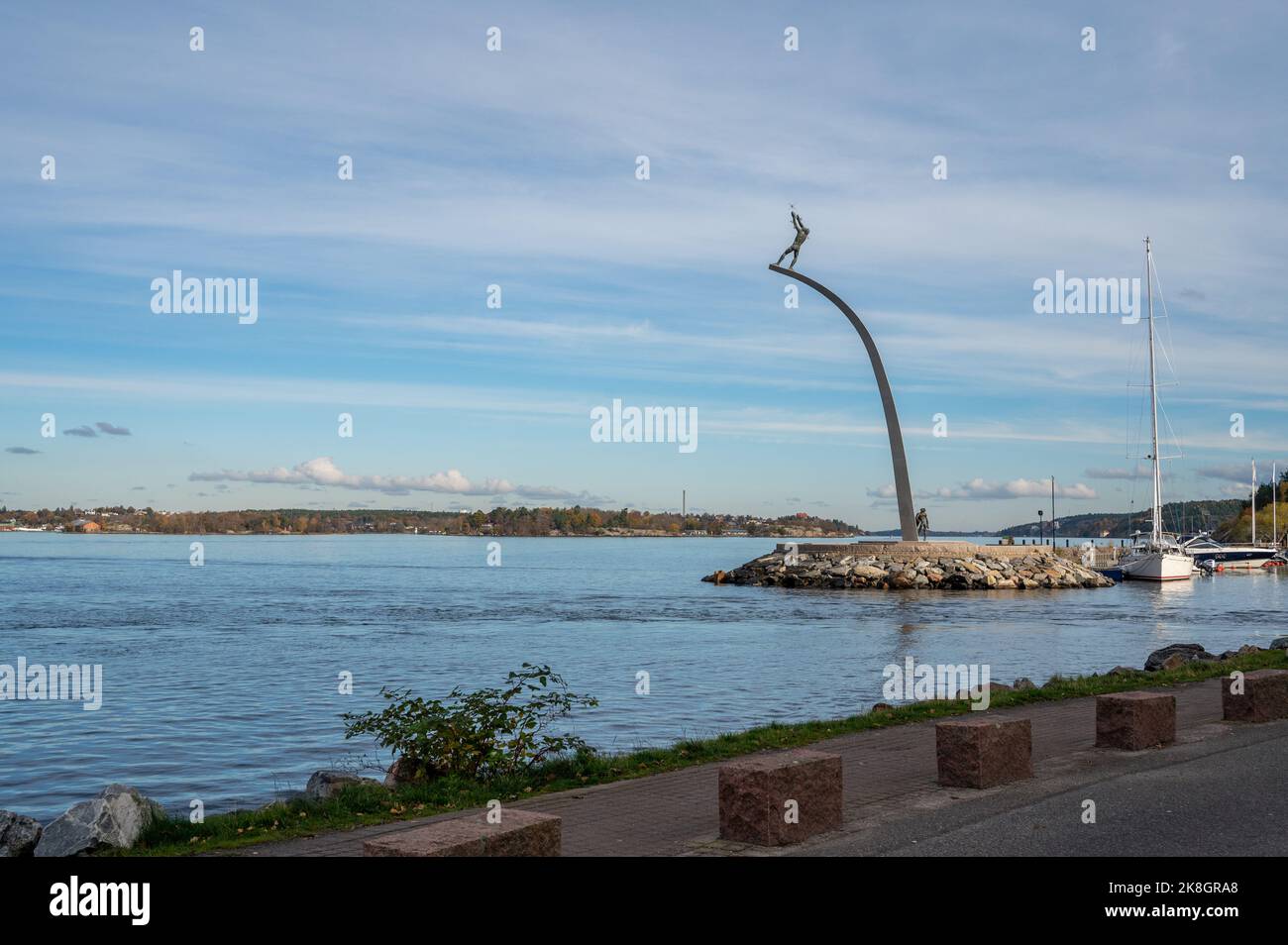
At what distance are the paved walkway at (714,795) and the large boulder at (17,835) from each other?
7.75 feet

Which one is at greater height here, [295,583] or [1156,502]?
[1156,502]

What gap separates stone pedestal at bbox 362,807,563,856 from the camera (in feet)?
20.7

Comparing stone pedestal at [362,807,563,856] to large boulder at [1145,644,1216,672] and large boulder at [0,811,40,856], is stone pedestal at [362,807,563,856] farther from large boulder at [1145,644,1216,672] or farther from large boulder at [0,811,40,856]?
large boulder at [1145,644,1216,672]

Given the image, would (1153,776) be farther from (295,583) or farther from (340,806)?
(295,583)

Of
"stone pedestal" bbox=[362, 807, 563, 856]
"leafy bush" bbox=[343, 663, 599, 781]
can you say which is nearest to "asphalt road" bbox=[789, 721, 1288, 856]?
"stone pedestal" bbox=[362, 807, 563, 856]

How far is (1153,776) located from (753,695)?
1301 cm

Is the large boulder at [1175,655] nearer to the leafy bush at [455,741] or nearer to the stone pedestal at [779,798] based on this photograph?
the leafy bush at [455,741]

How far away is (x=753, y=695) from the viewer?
2297 centimetres

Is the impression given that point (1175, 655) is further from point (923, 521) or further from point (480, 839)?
point (923, 521)

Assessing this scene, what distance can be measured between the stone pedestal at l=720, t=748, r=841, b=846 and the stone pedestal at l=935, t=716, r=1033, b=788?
78.2 inches

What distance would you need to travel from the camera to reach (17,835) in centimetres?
955

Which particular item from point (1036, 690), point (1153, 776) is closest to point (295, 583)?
point (1036, 690)
